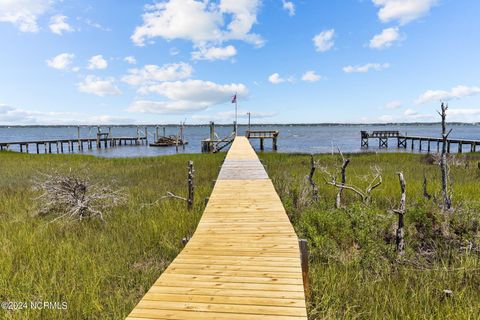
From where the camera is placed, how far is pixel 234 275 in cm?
323

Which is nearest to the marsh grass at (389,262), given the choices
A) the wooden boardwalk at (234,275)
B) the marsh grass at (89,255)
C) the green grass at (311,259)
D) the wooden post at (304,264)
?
the green grass at (311,259)

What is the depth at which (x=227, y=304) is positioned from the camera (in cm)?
266

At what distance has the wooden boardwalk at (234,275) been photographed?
8.40ft

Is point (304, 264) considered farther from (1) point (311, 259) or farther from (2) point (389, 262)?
(2) point (389, 262)

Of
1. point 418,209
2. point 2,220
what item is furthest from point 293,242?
point 2,220

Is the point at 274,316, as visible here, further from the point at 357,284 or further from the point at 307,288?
the point at 357,284

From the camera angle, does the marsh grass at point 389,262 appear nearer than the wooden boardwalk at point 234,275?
No

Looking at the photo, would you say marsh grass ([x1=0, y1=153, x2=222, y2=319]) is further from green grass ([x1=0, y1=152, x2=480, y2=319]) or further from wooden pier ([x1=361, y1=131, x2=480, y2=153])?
wooden pier ([x1=361, y1=131, x2=480, y2=153])

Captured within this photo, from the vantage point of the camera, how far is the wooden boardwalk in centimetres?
256

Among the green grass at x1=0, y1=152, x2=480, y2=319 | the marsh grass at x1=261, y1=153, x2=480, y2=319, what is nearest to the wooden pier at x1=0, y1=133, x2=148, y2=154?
the green grass at x1=0, y1=152, x2=480, y2=319

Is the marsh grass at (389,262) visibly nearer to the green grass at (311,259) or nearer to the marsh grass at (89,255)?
the green grass at (311,259)

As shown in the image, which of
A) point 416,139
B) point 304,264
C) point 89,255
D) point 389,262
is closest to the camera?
point 304,264

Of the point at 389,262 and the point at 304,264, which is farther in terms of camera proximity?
the point at 389,262

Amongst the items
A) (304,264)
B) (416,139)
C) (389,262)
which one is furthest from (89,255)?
(416,139)
